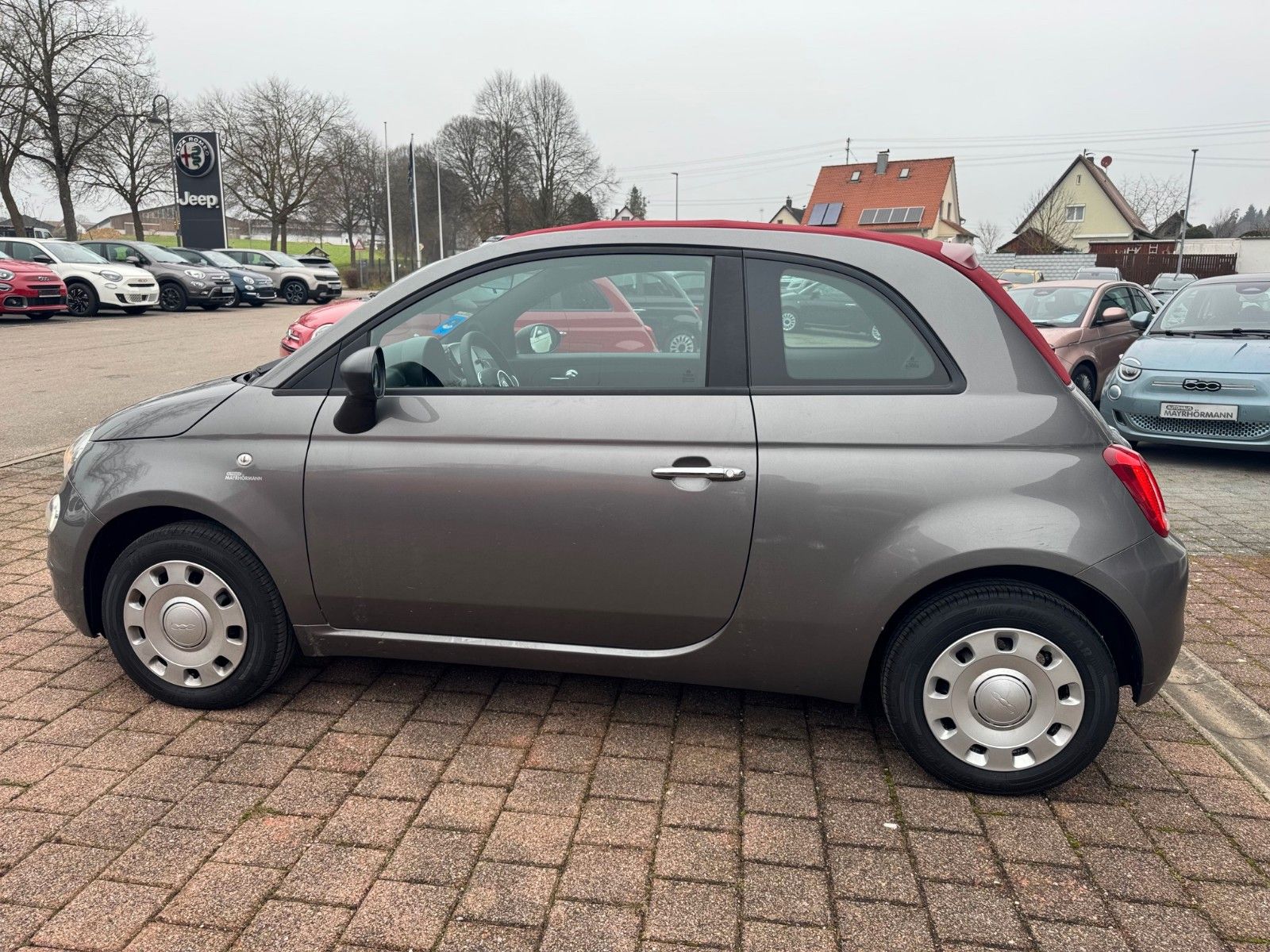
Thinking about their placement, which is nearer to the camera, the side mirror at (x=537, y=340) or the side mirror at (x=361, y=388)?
the side mirror at (x=361, y=388)

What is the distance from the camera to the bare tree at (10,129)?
30.4 m

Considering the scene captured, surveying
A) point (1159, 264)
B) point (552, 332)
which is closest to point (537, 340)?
point (552, 332)

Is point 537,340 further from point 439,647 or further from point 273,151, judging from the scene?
point 273,151

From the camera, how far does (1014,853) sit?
8.81 feet

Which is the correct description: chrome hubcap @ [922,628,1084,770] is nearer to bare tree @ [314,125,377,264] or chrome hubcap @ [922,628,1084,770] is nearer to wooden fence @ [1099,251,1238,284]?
wooden fence @ [1099,251,1238,284]

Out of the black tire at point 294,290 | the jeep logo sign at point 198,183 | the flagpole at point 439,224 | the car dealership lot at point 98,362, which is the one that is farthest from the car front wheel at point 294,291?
the flagpole at point 439,224

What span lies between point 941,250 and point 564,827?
212 cm

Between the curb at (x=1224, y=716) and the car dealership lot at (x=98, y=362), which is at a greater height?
the car dealership lot at (x=98, y=362)

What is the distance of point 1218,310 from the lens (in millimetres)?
8594

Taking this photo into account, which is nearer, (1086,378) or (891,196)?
(1086,378)

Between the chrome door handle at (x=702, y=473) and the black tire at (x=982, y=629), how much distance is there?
71 cm

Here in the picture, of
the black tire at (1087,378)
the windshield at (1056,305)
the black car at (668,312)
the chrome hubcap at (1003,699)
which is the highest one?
the windshield at (1056,305)

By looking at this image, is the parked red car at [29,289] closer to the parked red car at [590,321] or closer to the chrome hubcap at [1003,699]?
the parked red car at [590,321]

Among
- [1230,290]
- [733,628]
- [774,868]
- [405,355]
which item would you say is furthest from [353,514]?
[1230,290]
